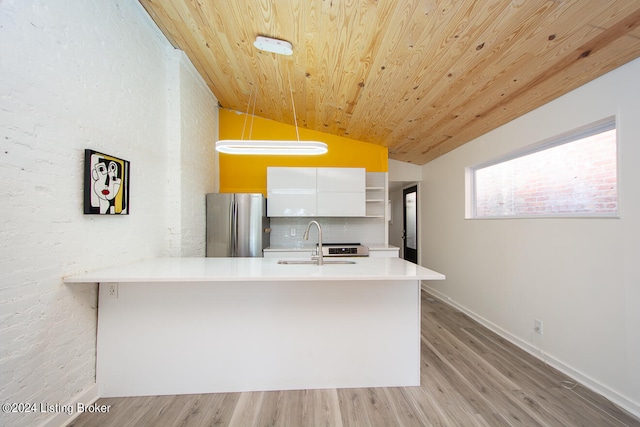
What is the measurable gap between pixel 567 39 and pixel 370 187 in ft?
8.79

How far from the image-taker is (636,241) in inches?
63.9

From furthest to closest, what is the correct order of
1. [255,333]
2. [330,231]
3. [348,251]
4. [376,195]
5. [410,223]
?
1. [410,223]
2. [376,195]
3. [330,231]
4. [348,251]
5. [255,333]

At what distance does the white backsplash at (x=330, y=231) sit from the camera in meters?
3.98

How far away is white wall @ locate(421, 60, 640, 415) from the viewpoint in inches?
65.1

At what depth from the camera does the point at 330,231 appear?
4082mm

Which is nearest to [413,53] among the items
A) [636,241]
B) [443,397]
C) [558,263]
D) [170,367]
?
[636,241]

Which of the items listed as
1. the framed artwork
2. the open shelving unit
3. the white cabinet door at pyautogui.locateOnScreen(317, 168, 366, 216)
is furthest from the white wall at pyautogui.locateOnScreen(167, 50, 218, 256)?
the open shelving unit

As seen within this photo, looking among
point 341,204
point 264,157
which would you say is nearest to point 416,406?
point 341,204

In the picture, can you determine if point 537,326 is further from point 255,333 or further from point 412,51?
point 412,51

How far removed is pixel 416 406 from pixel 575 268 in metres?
1.74

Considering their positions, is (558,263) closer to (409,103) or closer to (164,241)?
(409,103)

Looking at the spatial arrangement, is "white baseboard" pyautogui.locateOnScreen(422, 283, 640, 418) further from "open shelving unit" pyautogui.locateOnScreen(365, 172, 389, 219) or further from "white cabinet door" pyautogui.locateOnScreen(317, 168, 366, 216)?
"white cabinet door" pyautogui.locateOnScreen(317, 168, 366, 216)

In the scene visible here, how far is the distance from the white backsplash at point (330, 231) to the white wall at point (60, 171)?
1.95 m

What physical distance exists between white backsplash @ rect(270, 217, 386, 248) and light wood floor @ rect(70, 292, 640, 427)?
2.23m
